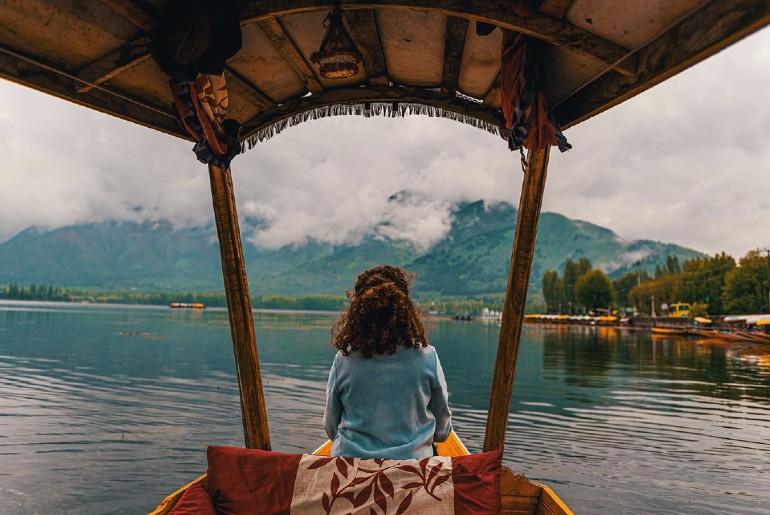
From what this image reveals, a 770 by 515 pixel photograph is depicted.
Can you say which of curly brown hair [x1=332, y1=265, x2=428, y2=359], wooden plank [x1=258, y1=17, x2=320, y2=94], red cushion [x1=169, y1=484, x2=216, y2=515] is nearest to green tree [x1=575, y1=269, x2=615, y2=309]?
wooden plank [x1=258, y1=17, x2=320, y2=94]

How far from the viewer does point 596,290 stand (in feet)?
306

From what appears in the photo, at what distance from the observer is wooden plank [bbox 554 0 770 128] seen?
214 cm

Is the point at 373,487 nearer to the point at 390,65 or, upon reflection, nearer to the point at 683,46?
the point at 683,46

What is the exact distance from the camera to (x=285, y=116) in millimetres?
4516

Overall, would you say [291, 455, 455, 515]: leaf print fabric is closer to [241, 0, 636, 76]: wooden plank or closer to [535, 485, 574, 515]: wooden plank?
[535, 485, 574, 515]: wooden plank

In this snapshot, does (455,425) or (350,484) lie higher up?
(350,484)

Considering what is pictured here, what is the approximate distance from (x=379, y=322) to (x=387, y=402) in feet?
1.23

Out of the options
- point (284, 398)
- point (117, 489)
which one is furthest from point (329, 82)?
point (284, 398)

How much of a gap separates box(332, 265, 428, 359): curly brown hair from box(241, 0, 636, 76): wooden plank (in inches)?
55.9

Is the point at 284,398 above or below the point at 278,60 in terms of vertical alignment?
below

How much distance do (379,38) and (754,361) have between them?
4139cm

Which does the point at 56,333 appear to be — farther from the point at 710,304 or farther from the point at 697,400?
the point at 710,304

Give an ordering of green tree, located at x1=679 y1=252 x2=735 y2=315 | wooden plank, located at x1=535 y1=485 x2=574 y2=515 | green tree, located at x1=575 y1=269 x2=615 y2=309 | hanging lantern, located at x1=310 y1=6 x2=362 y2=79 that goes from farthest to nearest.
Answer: green tree, located at x1=575 y1=269 x2=615 y2=309, green tree, located at x1=679 y1=252 x2=735 y2=315, hanging lantern, located at x1=310 y1=6 x2=362 y2=79, wooden plank, located at x1=535 y1=485 x2=574 y2=515

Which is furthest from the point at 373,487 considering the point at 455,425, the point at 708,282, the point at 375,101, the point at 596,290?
A: the point at 596,290
